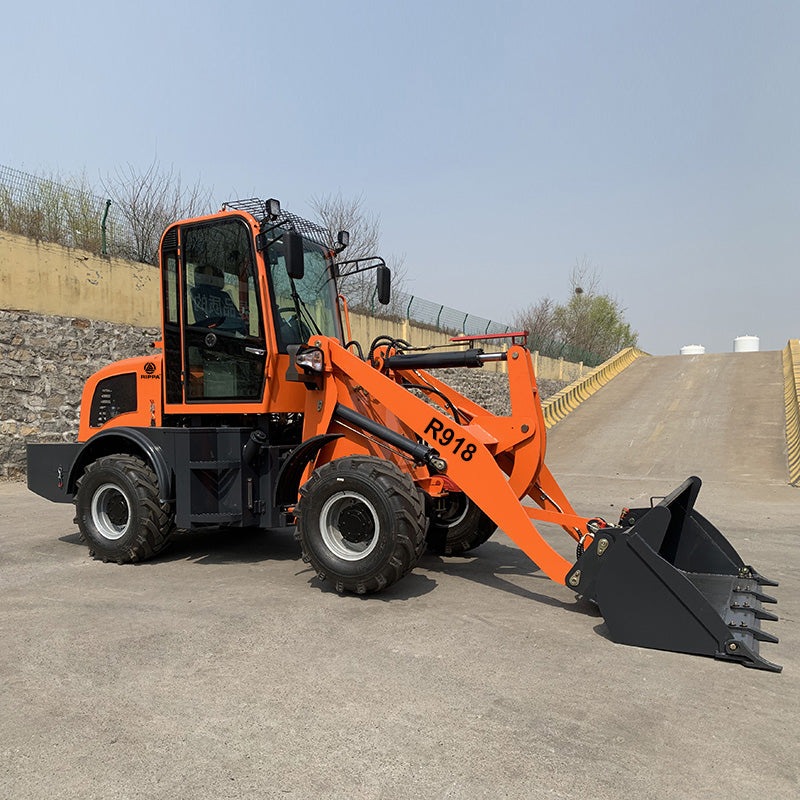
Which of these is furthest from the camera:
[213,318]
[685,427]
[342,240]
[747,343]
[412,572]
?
[747,343]

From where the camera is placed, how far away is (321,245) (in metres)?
6.56

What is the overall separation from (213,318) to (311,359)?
1.11 metres

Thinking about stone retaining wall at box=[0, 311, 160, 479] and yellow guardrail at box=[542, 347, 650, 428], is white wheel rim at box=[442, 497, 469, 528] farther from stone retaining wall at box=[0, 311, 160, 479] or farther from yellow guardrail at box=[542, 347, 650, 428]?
yellow guardrail at box=[542, 347, 650, 428]

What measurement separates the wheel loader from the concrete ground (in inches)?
16.7

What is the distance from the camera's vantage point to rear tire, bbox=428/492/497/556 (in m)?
6.46

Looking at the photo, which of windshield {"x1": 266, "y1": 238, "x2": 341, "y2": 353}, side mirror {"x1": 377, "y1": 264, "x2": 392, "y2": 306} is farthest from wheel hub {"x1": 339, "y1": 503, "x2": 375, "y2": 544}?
side mirror {"x1": 377, "y1": 264, "x2": 392, "y2": 306}

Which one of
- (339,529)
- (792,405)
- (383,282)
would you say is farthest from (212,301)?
(792,405)

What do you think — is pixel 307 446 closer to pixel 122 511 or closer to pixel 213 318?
pixel 213 318

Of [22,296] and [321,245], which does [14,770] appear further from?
[22,296]

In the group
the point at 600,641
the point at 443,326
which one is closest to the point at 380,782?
the point at 600,641

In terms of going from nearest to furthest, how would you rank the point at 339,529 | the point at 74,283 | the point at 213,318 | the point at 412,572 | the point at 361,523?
the point at 361,523
the point at 339,529
the point at 412,572
the point at 213,318
the point at 74,283

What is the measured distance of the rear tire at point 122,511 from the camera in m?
5.94

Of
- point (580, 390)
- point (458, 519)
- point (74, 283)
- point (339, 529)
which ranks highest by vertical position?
point (74, 283)

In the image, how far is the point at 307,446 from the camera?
5.57m
